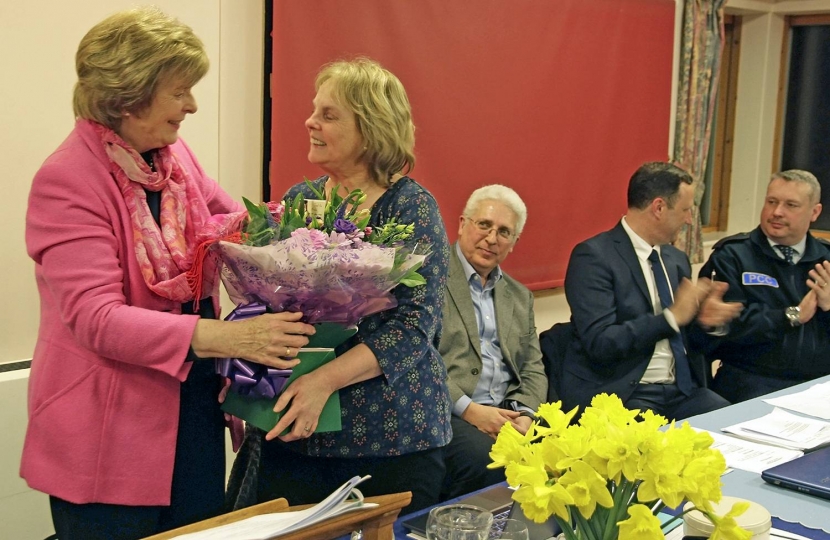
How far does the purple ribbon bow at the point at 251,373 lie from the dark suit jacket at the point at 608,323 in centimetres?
182

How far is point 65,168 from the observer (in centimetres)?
163

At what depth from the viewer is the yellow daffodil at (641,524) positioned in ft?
3.61

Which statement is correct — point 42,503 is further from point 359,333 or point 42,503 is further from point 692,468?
point 692,468

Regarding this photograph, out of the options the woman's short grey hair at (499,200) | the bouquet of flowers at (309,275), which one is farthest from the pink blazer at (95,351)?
the woman's short grey hair at (499,200)

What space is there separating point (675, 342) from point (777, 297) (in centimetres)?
60

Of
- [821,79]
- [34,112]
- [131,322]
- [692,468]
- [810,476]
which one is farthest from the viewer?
[821,79]

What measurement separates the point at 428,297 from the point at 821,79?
5306mm

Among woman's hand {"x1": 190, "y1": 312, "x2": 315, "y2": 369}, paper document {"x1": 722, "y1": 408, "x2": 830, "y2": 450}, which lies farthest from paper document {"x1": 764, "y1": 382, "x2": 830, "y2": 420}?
woman's hand {"x1": 190, "y1": 312, "x2": 315, "y2": 369}

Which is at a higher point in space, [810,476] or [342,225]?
[342,225]

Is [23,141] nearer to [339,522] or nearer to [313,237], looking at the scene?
[313,237]

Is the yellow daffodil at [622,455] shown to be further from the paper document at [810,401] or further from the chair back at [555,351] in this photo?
the chair back at [555,351]

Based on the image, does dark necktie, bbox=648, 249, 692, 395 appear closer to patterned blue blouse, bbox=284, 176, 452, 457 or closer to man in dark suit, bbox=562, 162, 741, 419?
man in dark suit, bbox=562, 162, 741, 419

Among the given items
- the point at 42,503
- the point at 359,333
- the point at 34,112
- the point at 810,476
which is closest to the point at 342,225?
the point at 359,333

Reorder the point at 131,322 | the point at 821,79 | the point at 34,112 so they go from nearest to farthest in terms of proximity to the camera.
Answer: the point at 131,322 < the point at 34,112 < the point at 821,79
